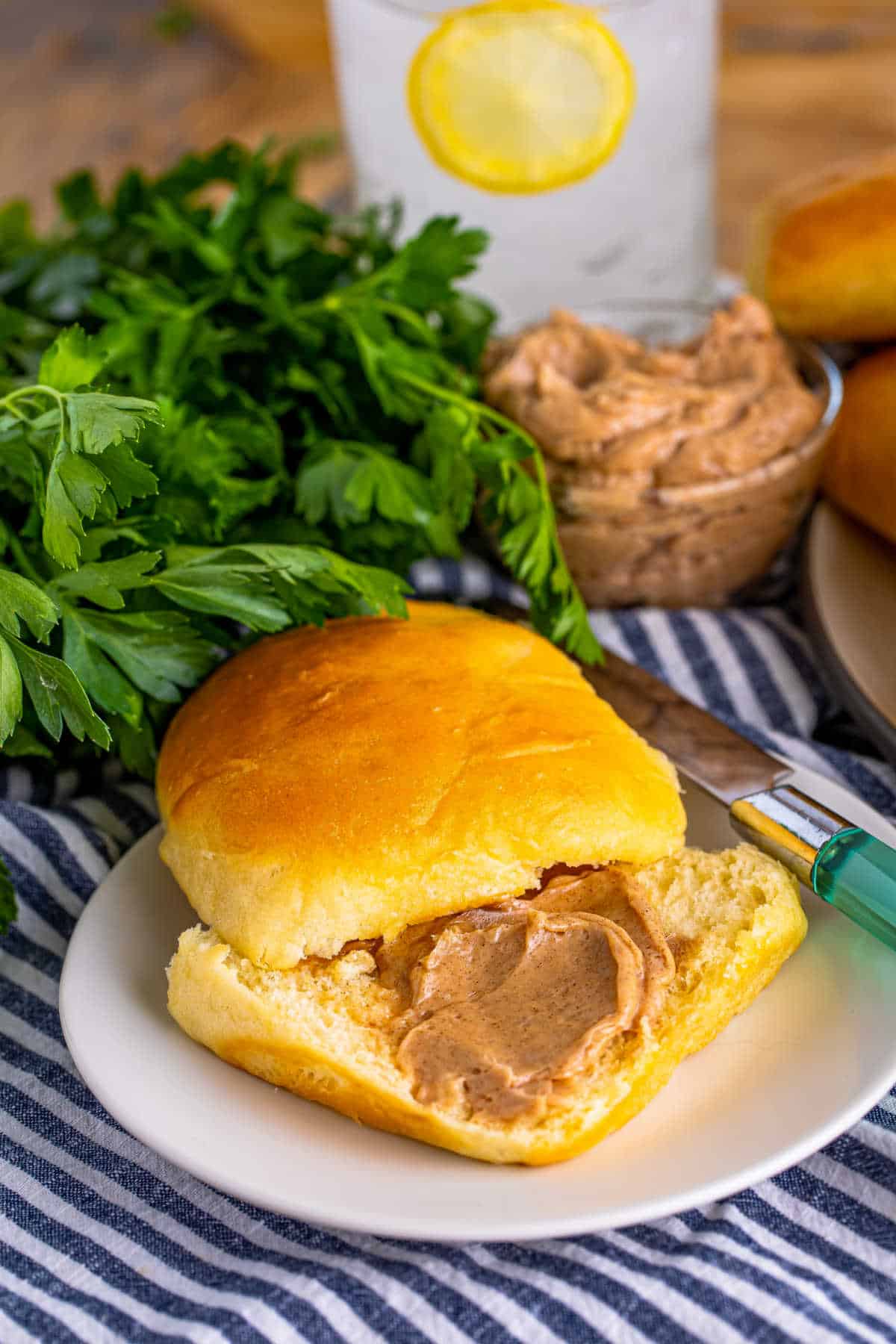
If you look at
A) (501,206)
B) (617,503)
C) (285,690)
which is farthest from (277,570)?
(501,206)

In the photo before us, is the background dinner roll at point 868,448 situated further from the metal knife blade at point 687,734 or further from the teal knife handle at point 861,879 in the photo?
the teal knife handle at point 861,879

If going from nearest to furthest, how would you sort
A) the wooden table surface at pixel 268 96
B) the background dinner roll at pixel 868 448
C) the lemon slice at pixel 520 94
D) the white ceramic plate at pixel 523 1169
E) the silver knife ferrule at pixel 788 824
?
the white ceramic plate at pixel 523 1169 < the silver knife ferrule at pixel 788 824 < the background dinner roll at pixel 868 448 < the lemon slice at pixel 520 94 < the wooden table surface at pixel 268 96

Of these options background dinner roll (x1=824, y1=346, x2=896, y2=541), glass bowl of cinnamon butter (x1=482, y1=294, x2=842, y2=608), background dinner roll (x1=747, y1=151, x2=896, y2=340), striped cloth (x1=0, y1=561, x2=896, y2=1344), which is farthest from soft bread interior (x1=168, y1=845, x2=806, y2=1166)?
background dinner roll (x1=747, y1=151, x2=896, y2=340)

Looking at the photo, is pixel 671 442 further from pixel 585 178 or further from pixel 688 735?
pixel 585 178

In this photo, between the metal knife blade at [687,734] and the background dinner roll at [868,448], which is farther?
the background dinner roll at [868,448]

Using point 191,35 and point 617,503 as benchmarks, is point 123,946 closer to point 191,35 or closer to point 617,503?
point 617,503

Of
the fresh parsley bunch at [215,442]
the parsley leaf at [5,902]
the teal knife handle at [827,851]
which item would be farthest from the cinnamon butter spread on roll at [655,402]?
the parsley leaf at [5,902]

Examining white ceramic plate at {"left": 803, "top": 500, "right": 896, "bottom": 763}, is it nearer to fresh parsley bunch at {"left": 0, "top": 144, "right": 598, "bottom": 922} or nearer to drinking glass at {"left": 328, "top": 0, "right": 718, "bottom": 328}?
fresh parsley bunch at {"left": 0, "top": 144, "right": 598, "bottom": 922}
